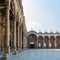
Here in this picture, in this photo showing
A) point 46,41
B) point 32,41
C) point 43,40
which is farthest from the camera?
point 46,41

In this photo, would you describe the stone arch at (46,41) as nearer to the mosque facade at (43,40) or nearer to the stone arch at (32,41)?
the mosque facade at (43,40)

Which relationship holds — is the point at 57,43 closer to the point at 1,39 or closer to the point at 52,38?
the point at 52,38

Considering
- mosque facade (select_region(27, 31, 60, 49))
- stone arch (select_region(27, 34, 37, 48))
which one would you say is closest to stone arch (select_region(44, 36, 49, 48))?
mosque facade (select_region(27, 31, 60, 49))

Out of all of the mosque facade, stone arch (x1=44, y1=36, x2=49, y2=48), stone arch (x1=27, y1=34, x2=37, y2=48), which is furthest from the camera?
stone arch (x1=44, y1=36, x2=49, y2=48)

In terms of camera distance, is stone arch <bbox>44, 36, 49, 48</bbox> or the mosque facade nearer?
the mosque facade

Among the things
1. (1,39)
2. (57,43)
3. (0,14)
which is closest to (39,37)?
(57,43)

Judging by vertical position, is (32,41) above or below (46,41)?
above

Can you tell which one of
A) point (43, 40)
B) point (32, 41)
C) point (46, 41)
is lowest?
point (46, 41)

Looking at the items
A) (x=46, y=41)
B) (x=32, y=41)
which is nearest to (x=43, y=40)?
(x=46, y=41)

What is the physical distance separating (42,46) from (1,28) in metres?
64.1

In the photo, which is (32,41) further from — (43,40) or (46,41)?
(46,41)

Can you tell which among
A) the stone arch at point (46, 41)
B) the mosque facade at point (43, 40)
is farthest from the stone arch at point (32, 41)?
the stone arch at point (46, 41)

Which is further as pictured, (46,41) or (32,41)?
(46,41)

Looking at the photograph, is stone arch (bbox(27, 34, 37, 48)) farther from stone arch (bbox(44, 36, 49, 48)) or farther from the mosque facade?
stone arch (bbox(44, 36, 49, 48))
